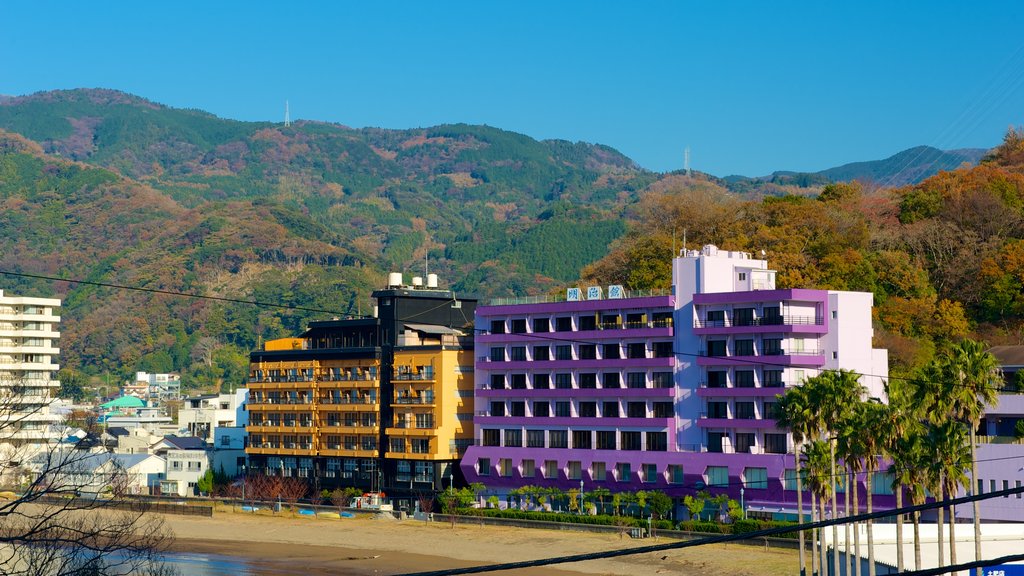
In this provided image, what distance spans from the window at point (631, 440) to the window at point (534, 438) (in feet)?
24.3

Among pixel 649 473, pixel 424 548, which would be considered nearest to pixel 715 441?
pixel 649 473

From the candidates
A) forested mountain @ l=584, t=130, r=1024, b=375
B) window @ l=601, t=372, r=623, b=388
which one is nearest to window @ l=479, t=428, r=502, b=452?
window @ l=601, t=372, r=623, b=388

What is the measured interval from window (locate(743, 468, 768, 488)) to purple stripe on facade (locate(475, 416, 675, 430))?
7093mm

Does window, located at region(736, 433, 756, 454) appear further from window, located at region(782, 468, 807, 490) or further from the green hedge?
the green hedge

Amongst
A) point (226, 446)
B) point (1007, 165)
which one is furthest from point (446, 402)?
point (1007, 165)

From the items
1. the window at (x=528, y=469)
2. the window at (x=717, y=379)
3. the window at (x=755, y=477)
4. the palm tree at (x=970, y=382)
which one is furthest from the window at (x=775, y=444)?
the palm tree at (x=970, y=382)

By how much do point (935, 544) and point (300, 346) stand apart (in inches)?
2790

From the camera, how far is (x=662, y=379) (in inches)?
3612

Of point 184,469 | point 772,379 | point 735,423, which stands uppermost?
point 772,379

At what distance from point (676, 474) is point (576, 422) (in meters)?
9.48

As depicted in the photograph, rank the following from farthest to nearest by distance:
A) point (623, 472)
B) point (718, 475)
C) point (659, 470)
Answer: point (623, 472), point (659, 470), point (718, 475)

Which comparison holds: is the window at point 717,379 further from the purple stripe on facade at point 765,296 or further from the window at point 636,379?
the window at point 636,379

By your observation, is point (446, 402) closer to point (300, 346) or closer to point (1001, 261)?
point (300, 346)

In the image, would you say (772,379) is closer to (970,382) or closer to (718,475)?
(718,475)
